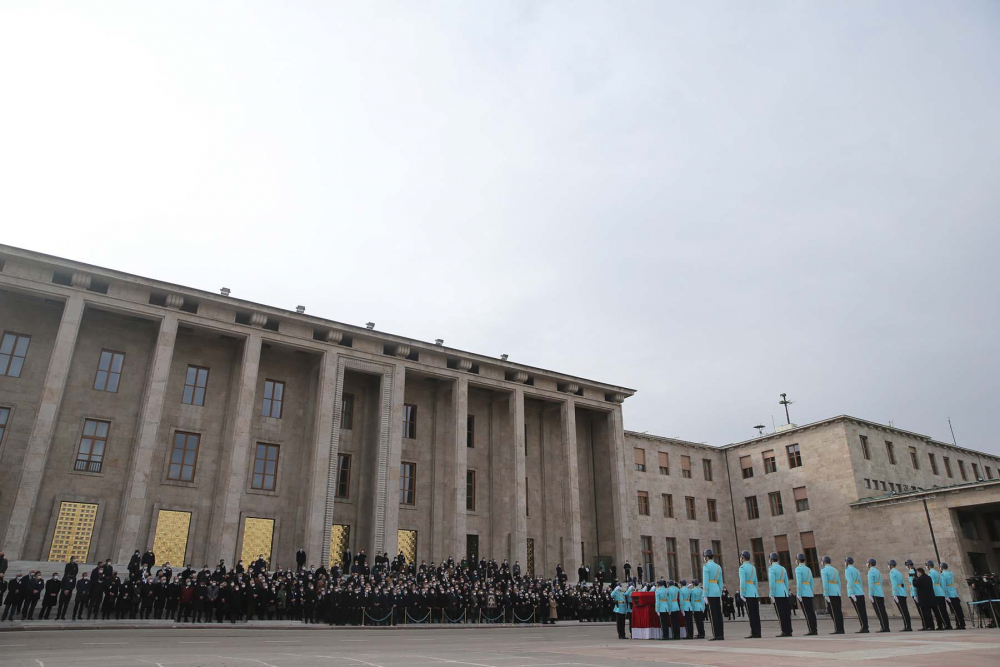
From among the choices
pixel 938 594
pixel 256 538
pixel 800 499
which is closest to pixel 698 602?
pixel 938 594

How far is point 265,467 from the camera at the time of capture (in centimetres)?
3216

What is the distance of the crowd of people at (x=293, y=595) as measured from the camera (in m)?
20.5

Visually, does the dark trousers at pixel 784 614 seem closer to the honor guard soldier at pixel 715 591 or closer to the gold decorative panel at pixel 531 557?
the honor guard soldier at pixel 715 591

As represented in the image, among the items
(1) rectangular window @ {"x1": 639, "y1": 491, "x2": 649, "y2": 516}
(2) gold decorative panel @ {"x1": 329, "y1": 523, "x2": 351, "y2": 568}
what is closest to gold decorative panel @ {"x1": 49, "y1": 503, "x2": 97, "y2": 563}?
(2) gold decorative panel @ {"x1": 329, "y1": 523, "x2": 351, "y2": 568}

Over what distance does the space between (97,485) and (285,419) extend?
849cm

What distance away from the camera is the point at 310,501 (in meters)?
30.4

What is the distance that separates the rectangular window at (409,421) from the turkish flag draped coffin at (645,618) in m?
21.8

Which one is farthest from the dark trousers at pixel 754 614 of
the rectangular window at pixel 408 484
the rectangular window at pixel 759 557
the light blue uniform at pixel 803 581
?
the rectangular window at pixel 759 557

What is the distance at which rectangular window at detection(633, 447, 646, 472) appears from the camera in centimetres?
4534

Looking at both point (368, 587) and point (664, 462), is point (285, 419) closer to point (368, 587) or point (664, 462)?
point (368, 587)

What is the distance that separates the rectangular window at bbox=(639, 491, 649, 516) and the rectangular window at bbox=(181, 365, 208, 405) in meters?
28.1

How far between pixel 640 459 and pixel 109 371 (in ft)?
106

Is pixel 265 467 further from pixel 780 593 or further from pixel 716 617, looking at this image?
pixel 780 593

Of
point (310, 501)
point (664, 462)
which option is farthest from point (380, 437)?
point (664, 462)
